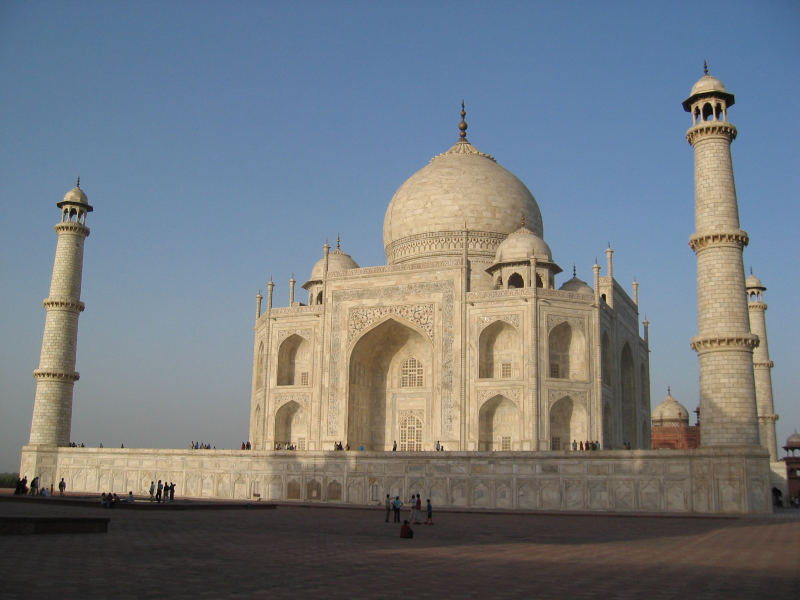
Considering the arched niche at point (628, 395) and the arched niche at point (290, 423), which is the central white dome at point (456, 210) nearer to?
the arched niche at point (628, 395)

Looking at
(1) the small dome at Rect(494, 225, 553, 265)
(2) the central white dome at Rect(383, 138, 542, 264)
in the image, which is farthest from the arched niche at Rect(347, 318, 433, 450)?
(2) the central white dome at Rect(383, 138, 542, 264)

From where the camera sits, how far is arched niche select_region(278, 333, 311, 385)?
93.5 ft

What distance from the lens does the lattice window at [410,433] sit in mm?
26859

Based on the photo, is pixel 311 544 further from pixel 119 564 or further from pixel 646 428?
pixel 646 428

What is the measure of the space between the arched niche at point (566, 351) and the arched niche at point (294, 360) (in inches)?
323

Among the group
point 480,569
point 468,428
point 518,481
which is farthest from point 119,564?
point 468,428

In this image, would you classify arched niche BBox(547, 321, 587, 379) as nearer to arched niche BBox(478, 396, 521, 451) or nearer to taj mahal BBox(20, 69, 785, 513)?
taj mahal BBox(20, 69, 785, 513)

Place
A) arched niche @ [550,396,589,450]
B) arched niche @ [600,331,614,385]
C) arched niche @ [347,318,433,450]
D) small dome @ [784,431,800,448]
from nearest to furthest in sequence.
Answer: arched niche @ [550,396,589,450] → arched niche @ [600,331,614,385] → arched niche @ [347,318,433,450] → small dome @ [784,431,800,448]

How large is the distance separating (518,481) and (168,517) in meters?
8.70

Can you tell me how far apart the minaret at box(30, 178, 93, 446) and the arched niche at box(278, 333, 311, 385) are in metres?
6.57

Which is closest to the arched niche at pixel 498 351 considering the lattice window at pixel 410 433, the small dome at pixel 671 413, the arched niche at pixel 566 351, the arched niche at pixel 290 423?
the arched niche at pixel 566 351

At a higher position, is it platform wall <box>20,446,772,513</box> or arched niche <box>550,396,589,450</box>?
arched niche <box>550,396,589,450</box>

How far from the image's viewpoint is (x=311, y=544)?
400 inches

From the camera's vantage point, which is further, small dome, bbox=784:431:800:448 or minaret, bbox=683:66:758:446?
small dome, bbox=784:431:800:448
